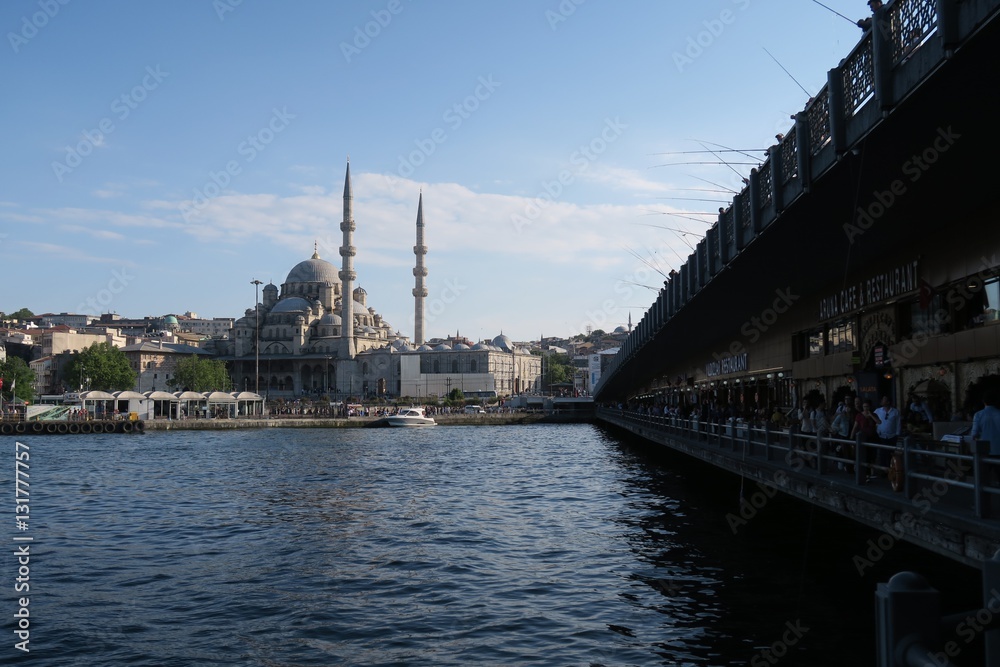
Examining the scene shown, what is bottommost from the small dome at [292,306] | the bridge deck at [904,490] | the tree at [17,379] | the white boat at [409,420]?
the white boat at [409,420]

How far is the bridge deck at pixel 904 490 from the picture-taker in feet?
→ 25.6

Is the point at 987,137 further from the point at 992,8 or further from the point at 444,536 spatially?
the point at 444,536

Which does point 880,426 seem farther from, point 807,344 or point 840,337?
point 807,344

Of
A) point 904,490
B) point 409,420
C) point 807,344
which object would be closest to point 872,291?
point 807,344

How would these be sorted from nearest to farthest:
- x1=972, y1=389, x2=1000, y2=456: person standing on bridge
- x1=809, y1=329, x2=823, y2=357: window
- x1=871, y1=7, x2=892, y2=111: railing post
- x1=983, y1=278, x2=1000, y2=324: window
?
x1=972, y1=389, x2=1000, y2=456: person standing on bridge
x1=871, y1=7, x2=892, y2=111: railing post
x1=983, y1=278, x2=1000, y2=324: window
x1=809, y1=329, x2=823, y2=357: window

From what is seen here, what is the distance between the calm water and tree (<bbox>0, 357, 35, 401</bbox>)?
69.2m

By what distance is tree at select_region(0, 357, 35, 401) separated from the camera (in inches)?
3361

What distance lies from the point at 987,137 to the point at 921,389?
835cm

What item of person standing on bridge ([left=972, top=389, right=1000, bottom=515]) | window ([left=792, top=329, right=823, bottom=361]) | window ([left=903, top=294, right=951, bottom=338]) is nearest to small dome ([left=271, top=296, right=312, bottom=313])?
window ([left=792, top=329, right=823, bottom=361])

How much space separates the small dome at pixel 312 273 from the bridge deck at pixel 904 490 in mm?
144859

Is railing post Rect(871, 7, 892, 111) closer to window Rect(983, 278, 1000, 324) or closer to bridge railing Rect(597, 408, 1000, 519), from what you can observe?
bridge railing Rect(597, 408, 1000, 519)

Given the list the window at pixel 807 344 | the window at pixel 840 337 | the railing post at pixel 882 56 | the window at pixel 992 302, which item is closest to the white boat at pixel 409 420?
the window at pixel 807 344

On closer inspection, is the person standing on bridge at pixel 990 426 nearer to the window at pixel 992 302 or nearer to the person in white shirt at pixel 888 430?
the person in white shirt at pixel 888 430

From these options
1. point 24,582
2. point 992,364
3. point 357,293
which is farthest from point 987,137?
point 357,293
